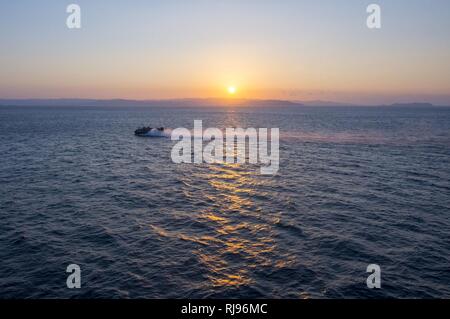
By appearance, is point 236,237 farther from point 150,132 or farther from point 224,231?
point 150,132

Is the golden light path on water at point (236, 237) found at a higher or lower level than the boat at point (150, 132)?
lower

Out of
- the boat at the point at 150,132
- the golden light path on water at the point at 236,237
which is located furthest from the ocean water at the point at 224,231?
the boat at the point at 150,132

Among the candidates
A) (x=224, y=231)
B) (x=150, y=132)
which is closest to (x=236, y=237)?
(x=224, y=231)

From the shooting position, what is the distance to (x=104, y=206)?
37344 millimetres

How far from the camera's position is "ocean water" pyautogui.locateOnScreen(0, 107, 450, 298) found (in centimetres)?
2177

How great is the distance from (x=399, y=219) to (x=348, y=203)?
6.20 m

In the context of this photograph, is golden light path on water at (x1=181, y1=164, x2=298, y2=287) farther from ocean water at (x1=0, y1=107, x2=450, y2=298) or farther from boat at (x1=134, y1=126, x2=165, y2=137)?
boat at (x1=134, y1=126, x2=165, y2=137)

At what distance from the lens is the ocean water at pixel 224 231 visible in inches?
857

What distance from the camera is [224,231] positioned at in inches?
1204

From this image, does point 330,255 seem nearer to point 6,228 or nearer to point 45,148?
point 6,228

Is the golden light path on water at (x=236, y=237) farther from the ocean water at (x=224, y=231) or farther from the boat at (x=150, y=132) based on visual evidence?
the boat at (x=150, y=132)

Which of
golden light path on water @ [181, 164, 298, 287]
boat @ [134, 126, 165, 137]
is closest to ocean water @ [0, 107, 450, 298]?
golden light path on water @ [181, 164, 298, 287]

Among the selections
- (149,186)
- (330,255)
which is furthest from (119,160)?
(330,255)
